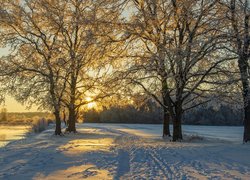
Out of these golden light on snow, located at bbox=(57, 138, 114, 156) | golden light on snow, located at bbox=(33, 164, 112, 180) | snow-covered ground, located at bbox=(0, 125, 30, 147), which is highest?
snow-covered ground, located at bbox=(0, 125, 30, 147)

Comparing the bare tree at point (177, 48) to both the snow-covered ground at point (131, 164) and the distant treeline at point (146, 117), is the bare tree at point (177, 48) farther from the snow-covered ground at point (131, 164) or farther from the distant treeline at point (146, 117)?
the distant treeline at point (146, 117)

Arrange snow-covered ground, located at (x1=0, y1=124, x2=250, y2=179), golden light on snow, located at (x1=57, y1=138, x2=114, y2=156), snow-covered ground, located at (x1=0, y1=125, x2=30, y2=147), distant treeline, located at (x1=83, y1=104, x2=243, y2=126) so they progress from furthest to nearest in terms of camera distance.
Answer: distant treeline, located at (x1=83, y1=104, x2=243, y2=126)
snow-covered ground, located at (x1=0, y1=125, x2=30, y2=147)
golden light on snow, located at (x1=57, y1=138, x2=114, y2=156)
snow-covered ground, located at (x1=0, y1=124, x2=250, y2=179)

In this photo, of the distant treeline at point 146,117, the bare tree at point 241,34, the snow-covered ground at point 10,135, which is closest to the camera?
the bare tree at point 241,34

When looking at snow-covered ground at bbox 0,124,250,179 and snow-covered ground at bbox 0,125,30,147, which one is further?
snow-covered ground at bbox 0,125,30,147

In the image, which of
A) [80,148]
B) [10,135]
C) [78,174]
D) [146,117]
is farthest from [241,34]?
[146,117]

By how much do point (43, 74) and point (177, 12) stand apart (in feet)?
44.3

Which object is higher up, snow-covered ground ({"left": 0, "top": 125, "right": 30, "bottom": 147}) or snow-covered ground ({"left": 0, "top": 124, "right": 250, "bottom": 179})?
snow-covered ground ({"left": 0, "top": 125, "right": 30, "bottom": 147})

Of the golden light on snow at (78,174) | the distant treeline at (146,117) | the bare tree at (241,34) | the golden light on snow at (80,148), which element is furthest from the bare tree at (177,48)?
the distant treeline at (146,117)

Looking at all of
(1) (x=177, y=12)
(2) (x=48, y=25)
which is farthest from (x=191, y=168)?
(2) (x=48, y=25)

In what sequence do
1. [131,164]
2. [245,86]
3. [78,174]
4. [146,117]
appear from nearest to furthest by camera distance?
[78,174] < [131,164] < [245,86] < [146,117]

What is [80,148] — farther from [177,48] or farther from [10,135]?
[10,135]

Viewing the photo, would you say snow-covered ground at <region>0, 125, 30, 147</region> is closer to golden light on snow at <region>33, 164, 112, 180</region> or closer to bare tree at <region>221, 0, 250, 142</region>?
golden light on snow at <region>33, 164, 112, 180</region>

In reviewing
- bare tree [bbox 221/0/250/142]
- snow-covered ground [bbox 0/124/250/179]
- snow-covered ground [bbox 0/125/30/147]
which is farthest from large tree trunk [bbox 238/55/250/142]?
snow-covered ground [bbox 0/125/30/147]

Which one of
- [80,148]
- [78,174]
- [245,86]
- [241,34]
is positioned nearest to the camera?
[78,174]
